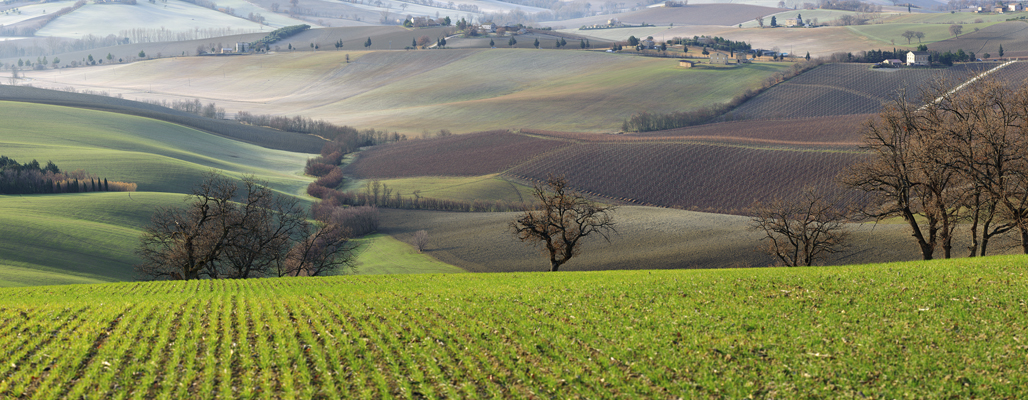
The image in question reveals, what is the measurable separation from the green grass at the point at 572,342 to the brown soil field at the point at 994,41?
187216mm

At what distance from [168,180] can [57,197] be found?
1763 centimetres

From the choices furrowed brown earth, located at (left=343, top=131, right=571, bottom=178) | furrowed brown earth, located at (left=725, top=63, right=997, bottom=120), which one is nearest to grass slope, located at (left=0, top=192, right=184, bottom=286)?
furrowed brown earth, located at (left=343, top=131, right=571, bottom=178)

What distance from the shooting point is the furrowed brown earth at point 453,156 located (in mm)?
109812

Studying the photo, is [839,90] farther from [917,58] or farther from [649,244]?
[649,244]

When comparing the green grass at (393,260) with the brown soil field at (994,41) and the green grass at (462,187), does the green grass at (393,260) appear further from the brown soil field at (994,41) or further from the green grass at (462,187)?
the brown soil field at (994,41)

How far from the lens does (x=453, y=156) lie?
383 ft

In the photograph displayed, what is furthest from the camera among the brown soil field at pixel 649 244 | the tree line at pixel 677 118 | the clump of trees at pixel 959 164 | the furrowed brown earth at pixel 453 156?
the tree line at pixel 677 118

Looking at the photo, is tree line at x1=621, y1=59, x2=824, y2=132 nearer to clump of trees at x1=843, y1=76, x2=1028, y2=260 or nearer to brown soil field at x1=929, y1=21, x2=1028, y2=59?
brown soil field at x1=929, y1=21, x2=1028, y2=59

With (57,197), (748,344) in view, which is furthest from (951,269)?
(57,197)

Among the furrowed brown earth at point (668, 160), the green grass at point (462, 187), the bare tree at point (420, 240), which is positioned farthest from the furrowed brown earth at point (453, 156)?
the bare tree at point (420, 240)

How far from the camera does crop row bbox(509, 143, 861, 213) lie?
80125mm

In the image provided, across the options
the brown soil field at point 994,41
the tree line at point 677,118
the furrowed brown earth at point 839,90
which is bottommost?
the tree line at point 677,118

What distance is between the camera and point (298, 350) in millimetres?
17562

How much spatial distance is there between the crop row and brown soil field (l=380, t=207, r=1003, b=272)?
7.01m
